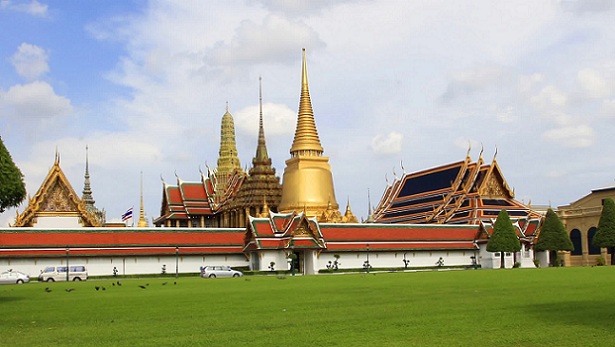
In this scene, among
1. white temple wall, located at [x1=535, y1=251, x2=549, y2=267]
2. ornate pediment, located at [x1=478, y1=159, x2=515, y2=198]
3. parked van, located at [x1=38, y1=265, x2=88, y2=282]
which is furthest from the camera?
ornate pediment, located at [x1=478, y1=159, x2=515, y2=198]

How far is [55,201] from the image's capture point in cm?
6794

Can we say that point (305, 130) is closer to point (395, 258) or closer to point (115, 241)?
point (395, 258)

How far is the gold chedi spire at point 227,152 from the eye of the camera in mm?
99312

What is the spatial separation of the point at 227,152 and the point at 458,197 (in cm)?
3851

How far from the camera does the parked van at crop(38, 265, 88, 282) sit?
45844 mm

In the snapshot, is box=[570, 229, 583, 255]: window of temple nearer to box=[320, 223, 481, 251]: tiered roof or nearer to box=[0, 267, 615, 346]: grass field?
box=[320, 223, 481, 251]: tiered roof

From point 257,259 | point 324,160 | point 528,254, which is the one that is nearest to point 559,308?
point 257,259

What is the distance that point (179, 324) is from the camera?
1456 centimetres

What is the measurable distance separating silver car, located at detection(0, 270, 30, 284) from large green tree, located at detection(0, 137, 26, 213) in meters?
23.1

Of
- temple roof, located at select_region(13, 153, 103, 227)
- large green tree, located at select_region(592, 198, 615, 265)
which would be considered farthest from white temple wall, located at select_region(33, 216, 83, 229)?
large green tree, located at select_region(592, 198, 615, 265)

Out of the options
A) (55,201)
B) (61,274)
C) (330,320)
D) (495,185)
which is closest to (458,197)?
(495,185)

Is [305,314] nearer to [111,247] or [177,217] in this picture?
[111,247]

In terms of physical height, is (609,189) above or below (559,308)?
above

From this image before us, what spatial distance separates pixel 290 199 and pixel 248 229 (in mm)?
21780
